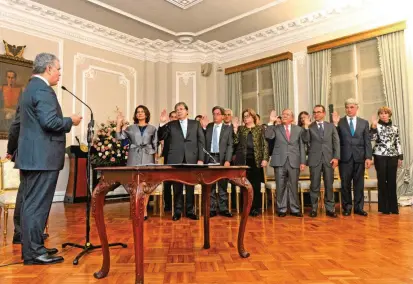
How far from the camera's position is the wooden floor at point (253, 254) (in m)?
1.96

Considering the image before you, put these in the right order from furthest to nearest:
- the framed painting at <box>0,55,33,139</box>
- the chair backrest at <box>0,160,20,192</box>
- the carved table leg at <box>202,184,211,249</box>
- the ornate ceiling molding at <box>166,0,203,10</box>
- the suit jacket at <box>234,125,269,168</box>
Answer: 1. the ornate ceiling molding at <box>166,0,203,10</box>
2. the framed painting at <box>0,55,33,139</box>
3. the suit jacket at <box>234,125,269,168</box>
4. the chair backrest at <box>0,160,20,192</box>
5. the carved table leg at <box>202,184,211,249</box>

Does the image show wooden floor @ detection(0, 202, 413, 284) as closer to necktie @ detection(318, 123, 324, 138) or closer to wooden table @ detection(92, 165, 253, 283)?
wooden table @ detection(92, 165, 253, 283)

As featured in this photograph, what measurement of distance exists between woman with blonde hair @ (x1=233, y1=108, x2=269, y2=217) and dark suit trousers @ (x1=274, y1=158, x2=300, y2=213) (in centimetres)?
24

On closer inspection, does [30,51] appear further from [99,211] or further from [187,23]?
[99,211]

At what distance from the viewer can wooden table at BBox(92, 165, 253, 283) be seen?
1.82 metres

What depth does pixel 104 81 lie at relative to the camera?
7375mm

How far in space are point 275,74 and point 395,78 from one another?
2.32 m

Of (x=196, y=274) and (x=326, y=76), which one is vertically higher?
(x=326, y=76)

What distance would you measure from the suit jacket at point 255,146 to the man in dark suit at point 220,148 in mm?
117

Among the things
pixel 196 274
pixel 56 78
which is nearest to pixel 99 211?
pixel 196 274

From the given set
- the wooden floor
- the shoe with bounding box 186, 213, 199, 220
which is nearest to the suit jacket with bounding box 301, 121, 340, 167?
the wooden floor

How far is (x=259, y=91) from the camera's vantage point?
7668 mm

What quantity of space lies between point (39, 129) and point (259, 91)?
5.89m

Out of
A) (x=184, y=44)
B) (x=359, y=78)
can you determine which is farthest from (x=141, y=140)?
(x=184, y=44)
